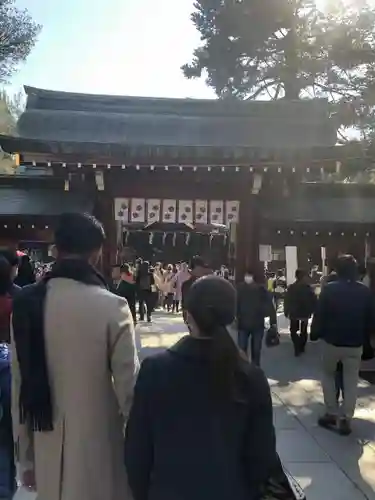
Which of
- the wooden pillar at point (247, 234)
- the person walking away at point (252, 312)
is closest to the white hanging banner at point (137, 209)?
the wooden pillar at point (247, 234)

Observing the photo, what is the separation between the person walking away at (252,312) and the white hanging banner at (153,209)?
410 centimetres

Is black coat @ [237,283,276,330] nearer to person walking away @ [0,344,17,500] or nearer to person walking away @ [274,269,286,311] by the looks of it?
person walking away @ [0,344,17,500]

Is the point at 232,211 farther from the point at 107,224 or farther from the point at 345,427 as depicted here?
the point at 345,427

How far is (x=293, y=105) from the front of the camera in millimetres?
14969

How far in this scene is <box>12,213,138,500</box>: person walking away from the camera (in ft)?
8.40

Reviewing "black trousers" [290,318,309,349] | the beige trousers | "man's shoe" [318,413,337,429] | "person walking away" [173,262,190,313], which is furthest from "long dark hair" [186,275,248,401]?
"person walking away" [173,262,190,313]

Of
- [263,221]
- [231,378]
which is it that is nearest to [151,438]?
[231,378]

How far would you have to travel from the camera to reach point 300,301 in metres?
10.5

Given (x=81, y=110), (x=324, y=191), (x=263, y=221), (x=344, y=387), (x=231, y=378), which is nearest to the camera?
(x=231, y=378)

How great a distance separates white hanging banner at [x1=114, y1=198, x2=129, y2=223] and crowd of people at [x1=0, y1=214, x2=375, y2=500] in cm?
845

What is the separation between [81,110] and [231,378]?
13.4 metres

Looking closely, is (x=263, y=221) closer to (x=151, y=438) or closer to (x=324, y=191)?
(x=324, y=191)

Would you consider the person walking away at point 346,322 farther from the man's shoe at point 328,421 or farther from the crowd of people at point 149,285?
the crowd of people at point 149,285

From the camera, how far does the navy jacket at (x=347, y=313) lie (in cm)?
571
